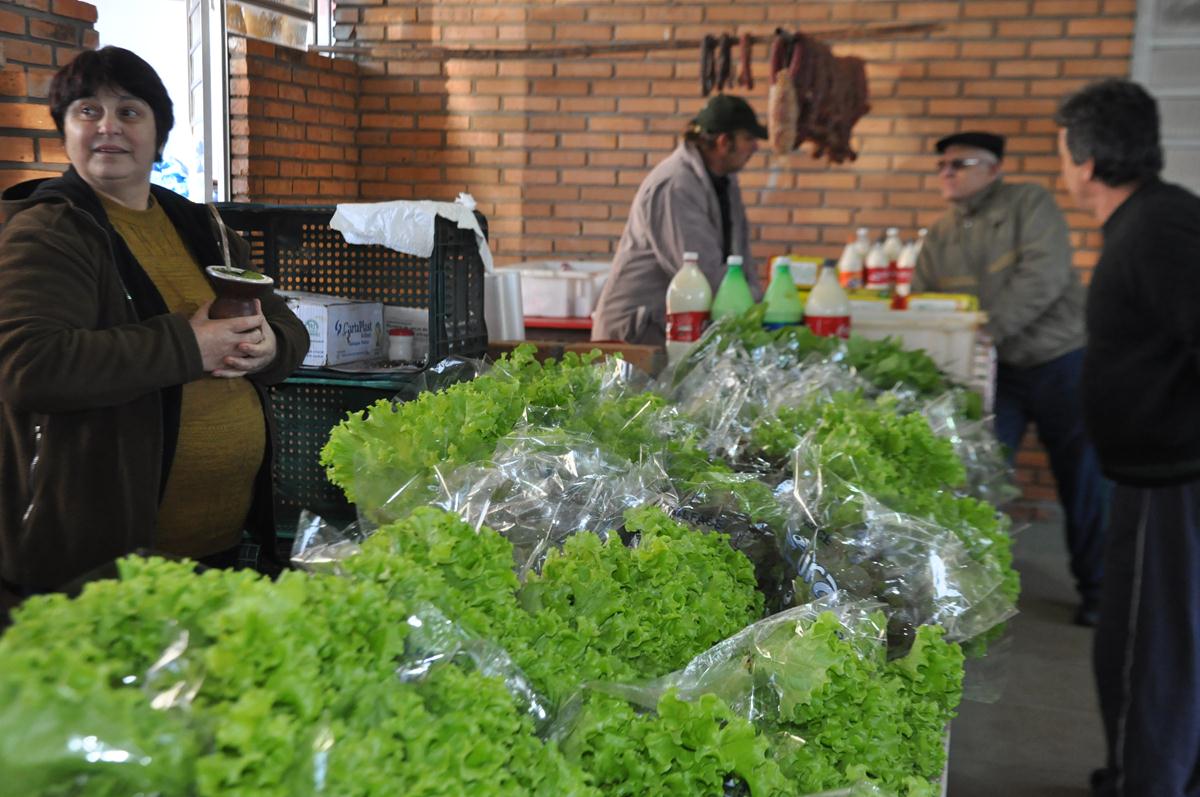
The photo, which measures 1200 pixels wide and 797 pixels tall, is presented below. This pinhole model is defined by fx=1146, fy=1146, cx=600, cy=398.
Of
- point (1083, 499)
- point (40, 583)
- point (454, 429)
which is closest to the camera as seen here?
point (454, 429)

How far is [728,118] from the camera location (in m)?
4.91

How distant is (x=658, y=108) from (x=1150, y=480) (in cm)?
468

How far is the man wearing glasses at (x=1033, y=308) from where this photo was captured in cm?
528

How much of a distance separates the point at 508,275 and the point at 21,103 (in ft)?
5.19

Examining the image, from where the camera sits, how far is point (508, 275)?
12.8 feet

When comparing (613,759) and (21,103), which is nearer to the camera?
(613,759)

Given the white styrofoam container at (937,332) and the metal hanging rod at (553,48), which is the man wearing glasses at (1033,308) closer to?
the white styrofoam container at (937,332)

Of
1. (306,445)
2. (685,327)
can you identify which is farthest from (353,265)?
(685,327)

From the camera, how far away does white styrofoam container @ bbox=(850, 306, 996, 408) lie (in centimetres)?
423

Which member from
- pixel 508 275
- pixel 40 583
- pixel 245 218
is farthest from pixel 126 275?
pixel 508 275

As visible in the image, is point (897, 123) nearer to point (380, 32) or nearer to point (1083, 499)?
point (1083, 499)

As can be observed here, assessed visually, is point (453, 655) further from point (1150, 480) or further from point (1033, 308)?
Answer: point (1033, 308)

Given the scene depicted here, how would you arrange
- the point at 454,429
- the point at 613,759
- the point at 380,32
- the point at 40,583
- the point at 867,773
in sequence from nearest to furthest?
the point at 613,759 → the point at 867,773 → the point at 454,429 → the point at 40,583 → the point at 380,32

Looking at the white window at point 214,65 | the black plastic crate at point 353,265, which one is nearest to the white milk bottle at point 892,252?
the black plastic crate at point 353,265
